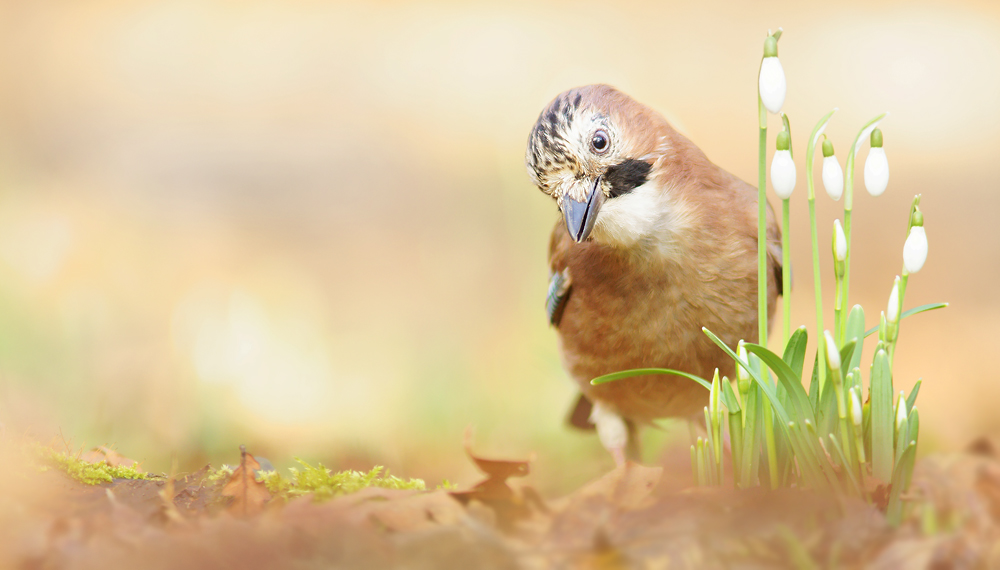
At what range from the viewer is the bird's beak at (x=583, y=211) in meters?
1.78

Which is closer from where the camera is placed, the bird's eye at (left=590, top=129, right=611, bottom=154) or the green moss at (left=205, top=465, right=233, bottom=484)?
the green moss at (left=205, top=465, right=233, bottom=484)

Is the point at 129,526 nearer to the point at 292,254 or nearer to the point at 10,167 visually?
the point at 292,254

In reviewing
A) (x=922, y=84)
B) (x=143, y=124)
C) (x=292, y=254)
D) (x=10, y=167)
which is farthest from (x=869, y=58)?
(x=10, y=167)

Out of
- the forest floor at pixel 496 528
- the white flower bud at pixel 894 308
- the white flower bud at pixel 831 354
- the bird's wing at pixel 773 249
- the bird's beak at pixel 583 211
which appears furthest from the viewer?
the bird's wing at pixel 773 249

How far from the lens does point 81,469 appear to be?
1.51 metres

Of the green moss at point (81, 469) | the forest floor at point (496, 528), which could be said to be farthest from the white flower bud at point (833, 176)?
the green moss at point (81, 469)

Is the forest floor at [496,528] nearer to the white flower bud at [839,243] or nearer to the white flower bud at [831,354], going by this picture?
the white flower bud at [831,354]

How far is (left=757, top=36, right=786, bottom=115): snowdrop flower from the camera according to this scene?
1.45 meters

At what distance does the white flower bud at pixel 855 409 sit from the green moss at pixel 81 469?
1420 millimetres

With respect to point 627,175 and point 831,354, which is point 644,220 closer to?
point 627,175

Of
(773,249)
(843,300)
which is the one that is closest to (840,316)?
(843,300)

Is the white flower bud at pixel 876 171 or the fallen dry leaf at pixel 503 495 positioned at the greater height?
the white flower bud at pixel 876 171

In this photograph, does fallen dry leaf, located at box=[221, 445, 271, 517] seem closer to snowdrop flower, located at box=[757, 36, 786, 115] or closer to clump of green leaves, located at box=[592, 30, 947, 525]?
clump of green leaves, located at box=[592, 30, 947, 525]

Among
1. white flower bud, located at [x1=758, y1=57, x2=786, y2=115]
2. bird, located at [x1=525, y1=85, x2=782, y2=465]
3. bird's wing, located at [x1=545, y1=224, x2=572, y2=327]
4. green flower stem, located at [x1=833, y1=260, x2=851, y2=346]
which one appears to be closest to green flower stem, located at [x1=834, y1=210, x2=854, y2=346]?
green flower stem, located at [x1=833, y1=260, x2=851, y2=346]
